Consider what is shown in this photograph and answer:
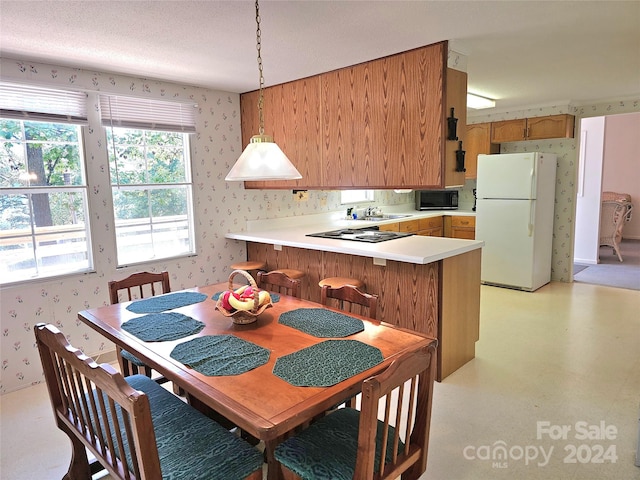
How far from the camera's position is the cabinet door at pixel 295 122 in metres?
3.61

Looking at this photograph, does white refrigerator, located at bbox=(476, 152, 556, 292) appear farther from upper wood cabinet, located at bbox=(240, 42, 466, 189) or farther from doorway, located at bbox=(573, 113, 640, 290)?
upper wood cabinet, located at bbox=(240, 42, 466, 189)

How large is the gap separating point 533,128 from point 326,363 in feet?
16.3

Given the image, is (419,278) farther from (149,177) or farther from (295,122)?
(149,177)

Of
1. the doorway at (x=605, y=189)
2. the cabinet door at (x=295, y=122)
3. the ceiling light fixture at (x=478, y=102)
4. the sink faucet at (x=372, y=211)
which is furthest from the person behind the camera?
the doorway at (x=605, y=189)

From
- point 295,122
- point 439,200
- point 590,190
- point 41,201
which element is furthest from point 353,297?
point 590,190

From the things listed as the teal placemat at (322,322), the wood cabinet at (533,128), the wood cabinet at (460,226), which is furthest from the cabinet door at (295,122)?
the wood cabinet at (533,128)

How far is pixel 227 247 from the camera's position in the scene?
4176mm

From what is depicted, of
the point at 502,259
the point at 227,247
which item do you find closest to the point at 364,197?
the point at 502,259

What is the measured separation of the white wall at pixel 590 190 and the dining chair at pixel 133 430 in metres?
6.84

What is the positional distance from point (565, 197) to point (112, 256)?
5.28 metres

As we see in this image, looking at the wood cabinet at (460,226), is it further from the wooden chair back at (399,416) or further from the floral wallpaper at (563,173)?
the wooden chair back at (399,416)

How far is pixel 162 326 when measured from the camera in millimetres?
2010

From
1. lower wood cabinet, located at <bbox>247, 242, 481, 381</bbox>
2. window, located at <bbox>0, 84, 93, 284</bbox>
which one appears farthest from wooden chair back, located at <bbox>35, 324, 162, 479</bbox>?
lower wood cabinet, located at <bbox>247, 242, 481, 381</bbox>

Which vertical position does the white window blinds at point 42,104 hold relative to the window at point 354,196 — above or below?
above
